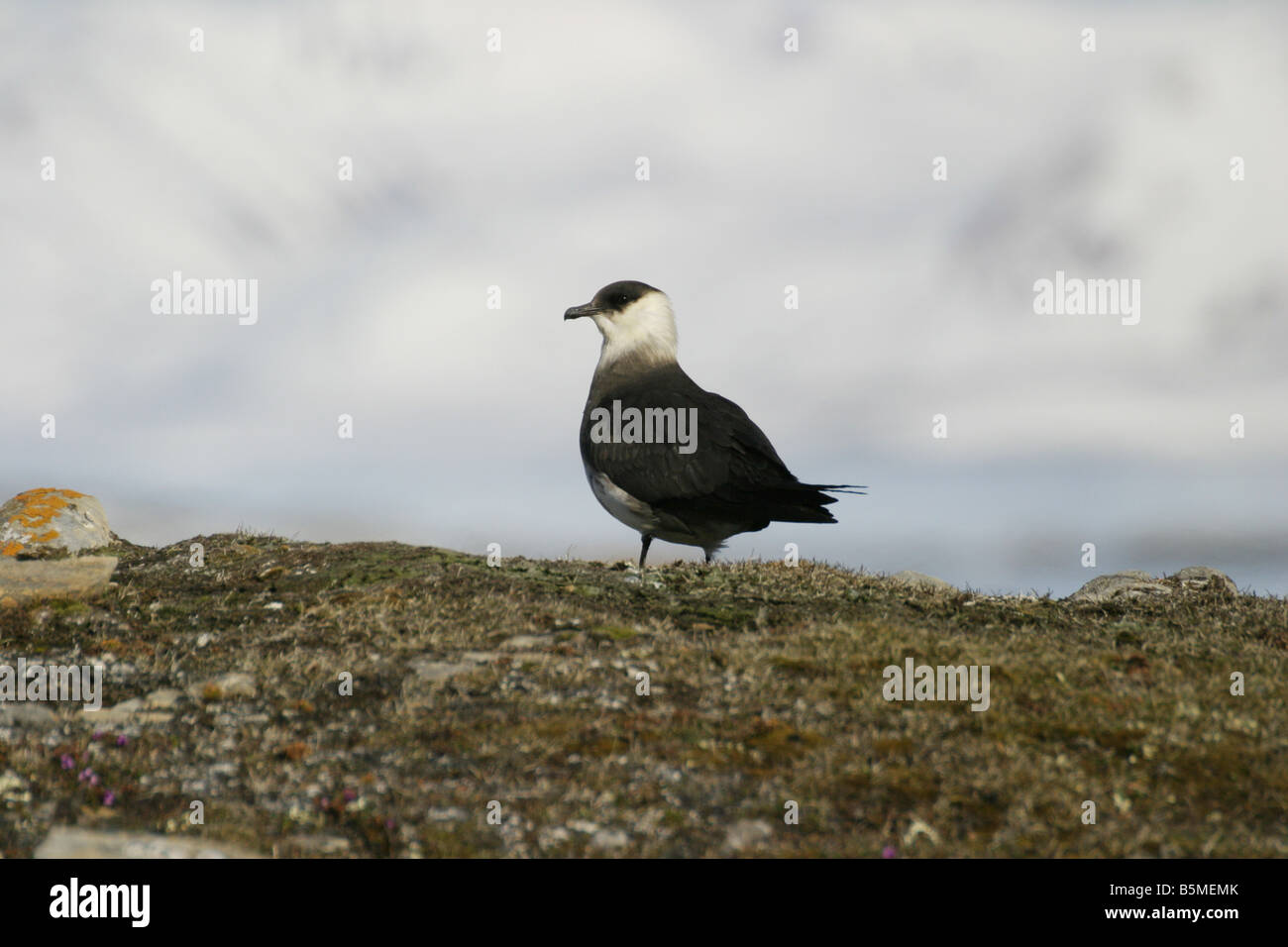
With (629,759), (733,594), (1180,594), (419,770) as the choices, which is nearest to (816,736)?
(629,759)

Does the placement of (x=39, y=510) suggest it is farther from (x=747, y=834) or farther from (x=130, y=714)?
(x=747, y=834)

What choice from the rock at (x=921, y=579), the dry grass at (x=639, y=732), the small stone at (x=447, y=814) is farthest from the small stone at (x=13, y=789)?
the rock at (x=921, y=579)

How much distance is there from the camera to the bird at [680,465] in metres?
14.7

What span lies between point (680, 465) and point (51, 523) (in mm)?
11883

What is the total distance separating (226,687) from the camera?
10.2 meters

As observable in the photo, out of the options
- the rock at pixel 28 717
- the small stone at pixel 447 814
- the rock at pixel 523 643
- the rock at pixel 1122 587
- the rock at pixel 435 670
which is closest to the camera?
the small stone at pixel 447 814

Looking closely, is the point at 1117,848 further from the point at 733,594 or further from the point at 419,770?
the point at 733,594

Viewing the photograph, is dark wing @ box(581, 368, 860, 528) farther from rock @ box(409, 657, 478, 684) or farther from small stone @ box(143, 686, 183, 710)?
small stone @ box(143, 686, 183, 710)

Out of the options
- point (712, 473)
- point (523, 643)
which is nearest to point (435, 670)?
point (523, 643)

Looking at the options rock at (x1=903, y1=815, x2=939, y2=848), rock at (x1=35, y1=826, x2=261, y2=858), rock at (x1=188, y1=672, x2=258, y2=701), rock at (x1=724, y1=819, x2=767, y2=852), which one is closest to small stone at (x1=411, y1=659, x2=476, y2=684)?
rock at (x1=188, y1=672, x2=258, y2=701)

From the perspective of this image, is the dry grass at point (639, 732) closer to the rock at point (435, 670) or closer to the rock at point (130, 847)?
the rock at point (435, 670)

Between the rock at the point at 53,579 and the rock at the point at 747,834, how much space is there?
1059 cm

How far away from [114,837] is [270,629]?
4.70m

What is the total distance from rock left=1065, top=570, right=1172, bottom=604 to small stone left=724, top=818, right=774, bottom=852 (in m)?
10.9
